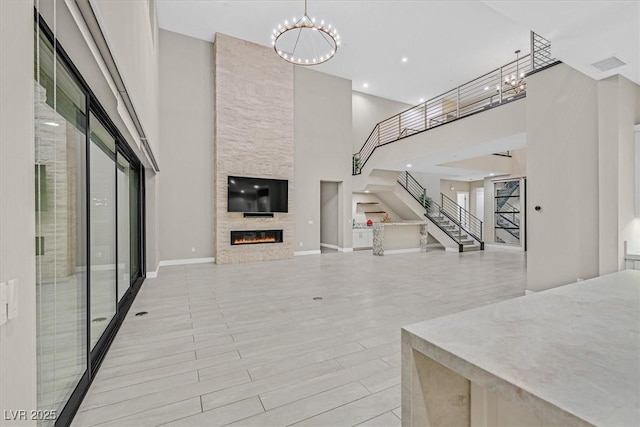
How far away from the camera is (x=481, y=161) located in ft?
31.8

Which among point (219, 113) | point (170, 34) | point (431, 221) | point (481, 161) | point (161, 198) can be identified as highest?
point (170, 34)

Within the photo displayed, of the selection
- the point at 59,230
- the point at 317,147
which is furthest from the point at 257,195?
the point at 59,230

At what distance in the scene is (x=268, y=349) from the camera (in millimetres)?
2859

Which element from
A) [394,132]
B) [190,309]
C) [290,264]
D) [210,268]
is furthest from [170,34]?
[394,132]

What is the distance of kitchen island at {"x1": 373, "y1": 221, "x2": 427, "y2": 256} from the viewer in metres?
10.1

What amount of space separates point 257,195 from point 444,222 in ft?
23.8

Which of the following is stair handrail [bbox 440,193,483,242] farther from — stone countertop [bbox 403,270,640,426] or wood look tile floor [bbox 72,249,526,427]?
stone countertop [bbox 403,270,640,426]

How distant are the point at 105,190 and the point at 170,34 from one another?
21.9 feet

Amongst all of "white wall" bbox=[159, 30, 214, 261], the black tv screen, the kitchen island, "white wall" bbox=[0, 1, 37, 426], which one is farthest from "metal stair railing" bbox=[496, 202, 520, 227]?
"white wall" bbox=[0, 1, 37, 426]

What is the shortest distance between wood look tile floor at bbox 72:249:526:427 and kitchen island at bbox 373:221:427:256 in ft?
13.4

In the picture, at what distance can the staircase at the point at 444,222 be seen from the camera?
10.6m

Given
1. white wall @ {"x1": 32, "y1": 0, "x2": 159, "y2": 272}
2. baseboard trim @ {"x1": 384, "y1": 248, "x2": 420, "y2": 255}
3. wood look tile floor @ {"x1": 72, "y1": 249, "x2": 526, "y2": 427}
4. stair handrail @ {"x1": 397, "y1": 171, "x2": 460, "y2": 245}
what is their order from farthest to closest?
stair handrail @ {"x1": 397, "y1": 171, "x2": 460, "y2": 245} → baseboard trim @ {"x1": 384, "y1": 248, "x2": 420, "y2": 255} → wood look tile floor @ {"x1": 72, "y1": 249, "x2": 526, "y2": 427} → white wall @ {"x1": 32, "y1": 0, "x2": 159, "y2": 272}

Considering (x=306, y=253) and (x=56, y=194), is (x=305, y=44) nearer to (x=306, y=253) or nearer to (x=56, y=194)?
(x=306, y=253)

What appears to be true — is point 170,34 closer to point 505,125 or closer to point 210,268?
point 210,268
